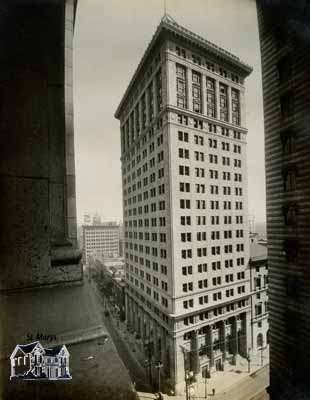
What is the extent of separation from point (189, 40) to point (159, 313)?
28.7m

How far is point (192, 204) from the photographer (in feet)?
83.1

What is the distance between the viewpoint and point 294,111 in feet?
30.9

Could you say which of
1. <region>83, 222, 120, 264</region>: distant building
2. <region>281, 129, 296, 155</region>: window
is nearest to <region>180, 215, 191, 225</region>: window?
<region>281, 129, 296, 155</region>: window

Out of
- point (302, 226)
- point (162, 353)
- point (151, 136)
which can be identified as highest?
point (151, 136)

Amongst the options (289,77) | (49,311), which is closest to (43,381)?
(49,311)

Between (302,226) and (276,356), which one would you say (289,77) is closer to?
(302,226)

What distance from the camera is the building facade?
873 centimetres

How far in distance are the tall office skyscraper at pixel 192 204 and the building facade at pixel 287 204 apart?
13.6 metres

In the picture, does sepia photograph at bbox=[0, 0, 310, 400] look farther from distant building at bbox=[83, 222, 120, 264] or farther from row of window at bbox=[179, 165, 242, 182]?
distant building at bbox=[83, 222, 120, 264]

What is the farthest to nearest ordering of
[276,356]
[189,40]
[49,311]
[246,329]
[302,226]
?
Result: [246,329]
[189,40]
[276,356]
[302,226]
[49,311]

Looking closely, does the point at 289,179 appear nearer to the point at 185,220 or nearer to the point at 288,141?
the point at 288,141

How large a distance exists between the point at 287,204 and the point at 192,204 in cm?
1561

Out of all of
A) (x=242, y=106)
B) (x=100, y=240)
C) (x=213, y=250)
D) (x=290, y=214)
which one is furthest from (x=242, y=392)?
(x=100, y=240)

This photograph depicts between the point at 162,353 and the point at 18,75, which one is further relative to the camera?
the point at 162,353
